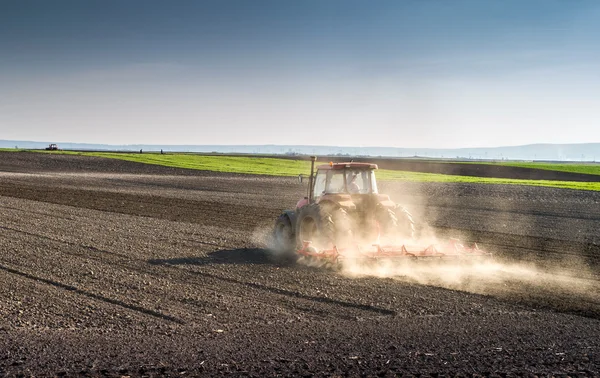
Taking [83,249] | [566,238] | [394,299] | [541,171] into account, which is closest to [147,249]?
[83,249]

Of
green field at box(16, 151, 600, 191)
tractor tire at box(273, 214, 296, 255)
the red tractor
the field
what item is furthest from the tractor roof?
green field at box(16, 151, 600, 191)

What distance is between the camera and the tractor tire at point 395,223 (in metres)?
14.6

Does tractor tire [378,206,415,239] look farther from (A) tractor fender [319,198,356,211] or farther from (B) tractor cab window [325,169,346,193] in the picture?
(B) tractor cab window [325,169,346,193]

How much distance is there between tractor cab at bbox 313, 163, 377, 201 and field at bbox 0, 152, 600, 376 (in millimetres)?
2017

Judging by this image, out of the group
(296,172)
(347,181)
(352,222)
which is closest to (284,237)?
(352,222)

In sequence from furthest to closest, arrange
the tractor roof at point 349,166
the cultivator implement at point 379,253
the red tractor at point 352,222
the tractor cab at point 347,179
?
the tractor cab at point 347,179 → the tractor roof at point 349,166 → the red tractor at point 352,222 → the cultivator implement at point 379,253

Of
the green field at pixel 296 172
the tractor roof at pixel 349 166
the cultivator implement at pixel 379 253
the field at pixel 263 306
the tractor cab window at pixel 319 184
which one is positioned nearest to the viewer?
the field at pixel 263 306

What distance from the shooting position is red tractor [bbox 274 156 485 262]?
45.8 ft

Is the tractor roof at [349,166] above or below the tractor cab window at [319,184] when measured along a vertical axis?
above

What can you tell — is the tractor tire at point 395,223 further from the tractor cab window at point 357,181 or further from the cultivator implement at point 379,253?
the tractor cab window at point 357,181

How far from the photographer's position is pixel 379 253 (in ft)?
44.8

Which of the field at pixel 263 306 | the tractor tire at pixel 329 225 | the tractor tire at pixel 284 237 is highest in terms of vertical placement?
the tractor tire at pixel 329 225

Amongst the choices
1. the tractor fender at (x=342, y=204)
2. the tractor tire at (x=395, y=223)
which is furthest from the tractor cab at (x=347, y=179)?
the tractor tire at (x=395, y=223)

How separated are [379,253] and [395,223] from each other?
3.97ft
